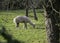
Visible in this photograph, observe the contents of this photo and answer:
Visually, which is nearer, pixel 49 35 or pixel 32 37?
pixel 49 35

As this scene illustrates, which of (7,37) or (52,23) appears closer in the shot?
(7,37)

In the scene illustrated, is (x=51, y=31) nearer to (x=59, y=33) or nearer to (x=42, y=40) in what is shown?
(x=59, y=33)

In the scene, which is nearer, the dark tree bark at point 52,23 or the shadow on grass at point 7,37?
the shadow on grass at point 7,37

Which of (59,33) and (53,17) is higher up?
(53,17)

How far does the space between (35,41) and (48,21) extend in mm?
4185

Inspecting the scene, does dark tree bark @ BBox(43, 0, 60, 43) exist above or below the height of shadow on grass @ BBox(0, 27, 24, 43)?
below

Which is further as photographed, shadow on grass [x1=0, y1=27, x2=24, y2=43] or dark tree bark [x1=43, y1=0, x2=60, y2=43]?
dark tree bark [x1=43, y1=0, x2=60, y2=43]

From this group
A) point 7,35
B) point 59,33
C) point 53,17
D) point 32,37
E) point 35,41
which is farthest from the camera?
point 32,37

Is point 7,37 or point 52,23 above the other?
point 7,37

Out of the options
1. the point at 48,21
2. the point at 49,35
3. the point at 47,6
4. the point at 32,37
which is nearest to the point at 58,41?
the point at 49,35

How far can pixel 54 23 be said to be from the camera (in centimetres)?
570

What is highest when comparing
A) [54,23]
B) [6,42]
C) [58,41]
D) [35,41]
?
[6,42]

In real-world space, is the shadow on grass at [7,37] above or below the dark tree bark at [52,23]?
above

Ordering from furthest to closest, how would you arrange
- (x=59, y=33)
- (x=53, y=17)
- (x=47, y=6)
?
(x=59, y=33), (x=53, y=17), (x=47, y=6)
